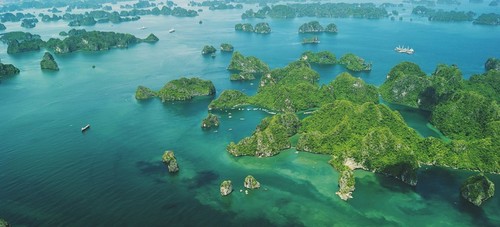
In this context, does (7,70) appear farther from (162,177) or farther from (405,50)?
(405,50)

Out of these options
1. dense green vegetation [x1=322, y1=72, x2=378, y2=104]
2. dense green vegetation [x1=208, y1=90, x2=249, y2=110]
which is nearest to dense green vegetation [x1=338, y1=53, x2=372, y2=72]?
dense green vegetation [x1=322, y1=72, x2=378, y2=104]

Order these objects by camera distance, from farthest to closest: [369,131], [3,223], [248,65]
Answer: [248,65]
[369,131]
[3,223]

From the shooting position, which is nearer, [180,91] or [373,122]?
[373,122]

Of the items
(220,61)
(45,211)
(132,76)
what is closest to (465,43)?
(220,61)

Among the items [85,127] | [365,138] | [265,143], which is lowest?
[85,127]

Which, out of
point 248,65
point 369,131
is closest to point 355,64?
point 248,65

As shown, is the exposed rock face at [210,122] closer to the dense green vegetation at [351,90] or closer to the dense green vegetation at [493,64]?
the dense green vegetation at [351,90]

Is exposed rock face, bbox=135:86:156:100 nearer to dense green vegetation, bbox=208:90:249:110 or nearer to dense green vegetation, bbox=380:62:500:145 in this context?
dense green vegetation, bbox=208:90:249:110

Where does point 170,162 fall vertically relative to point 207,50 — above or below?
above
